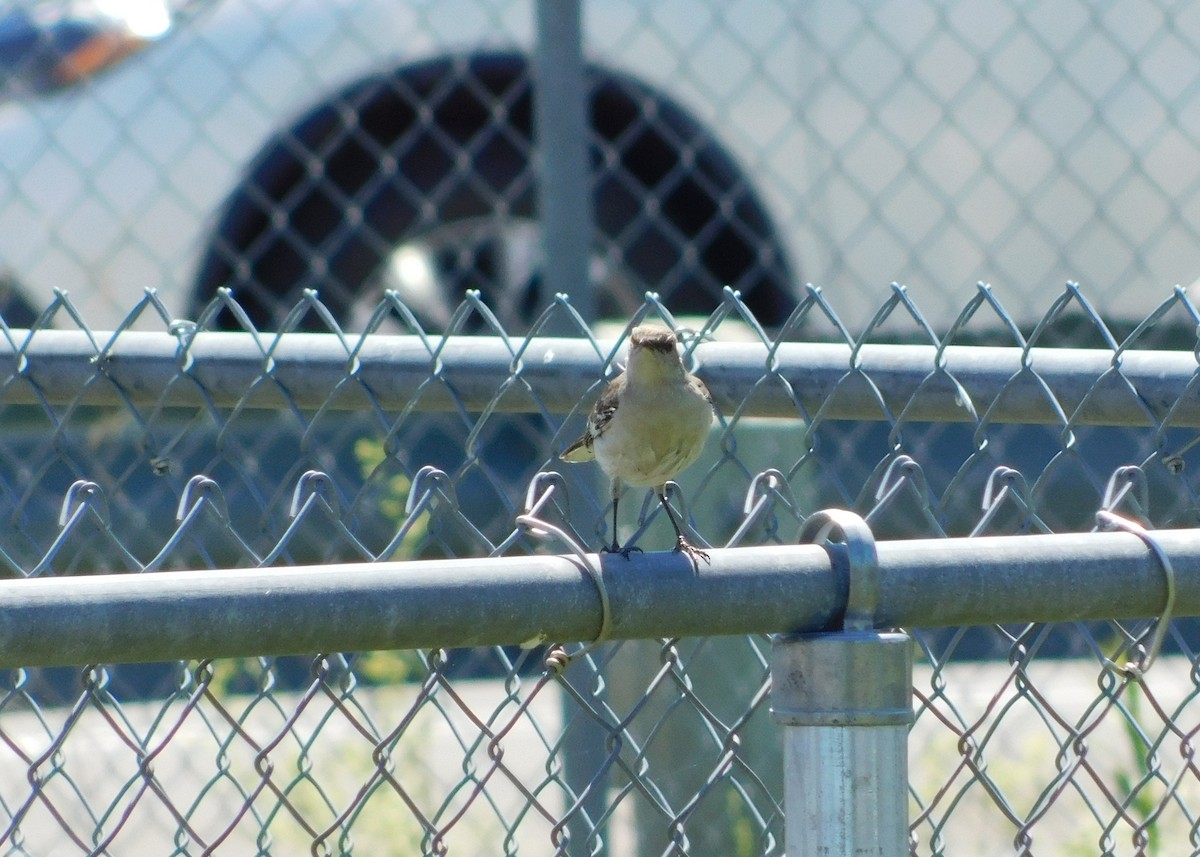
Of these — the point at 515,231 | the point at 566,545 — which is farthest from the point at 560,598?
the point at 515,231

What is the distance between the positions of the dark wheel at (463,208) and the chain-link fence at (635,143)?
0.01m

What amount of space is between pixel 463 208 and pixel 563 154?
2.29m

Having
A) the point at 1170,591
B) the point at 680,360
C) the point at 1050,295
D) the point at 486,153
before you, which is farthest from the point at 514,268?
the point at 1170,591

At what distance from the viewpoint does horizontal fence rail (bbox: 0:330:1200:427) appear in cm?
233

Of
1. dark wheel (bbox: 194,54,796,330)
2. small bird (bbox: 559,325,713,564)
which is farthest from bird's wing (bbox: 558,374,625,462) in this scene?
dark wheel (bbox: 194,54,796,330)

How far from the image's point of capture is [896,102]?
4.93 m

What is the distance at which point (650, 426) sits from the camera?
2.60 metres

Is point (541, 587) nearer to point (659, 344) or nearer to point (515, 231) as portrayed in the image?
point (659, 344)

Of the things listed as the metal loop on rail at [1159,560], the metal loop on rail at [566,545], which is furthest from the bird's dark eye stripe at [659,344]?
the metal loop on rail at [1159,560]

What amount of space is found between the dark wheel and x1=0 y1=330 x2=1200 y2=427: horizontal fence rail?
2621 millimetres

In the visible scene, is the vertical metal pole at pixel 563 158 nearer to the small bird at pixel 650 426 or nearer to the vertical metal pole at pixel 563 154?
the vertical metal pole at pixel 563 154

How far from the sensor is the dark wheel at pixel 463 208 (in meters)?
5.09

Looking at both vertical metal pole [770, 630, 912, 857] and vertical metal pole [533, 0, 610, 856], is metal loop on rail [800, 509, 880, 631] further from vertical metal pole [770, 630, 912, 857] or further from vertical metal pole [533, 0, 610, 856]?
vertical metal pole [533, 0, 610, 856]

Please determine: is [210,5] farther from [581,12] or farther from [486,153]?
[581,12]
